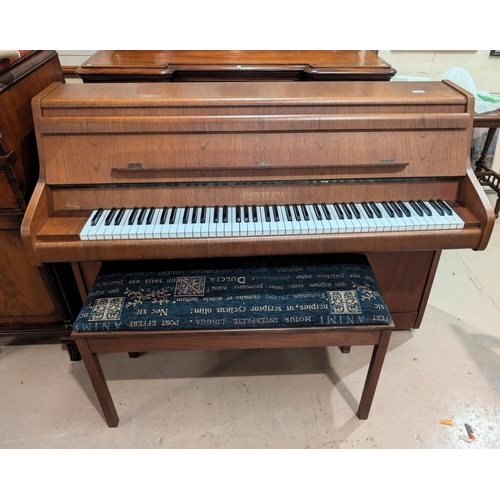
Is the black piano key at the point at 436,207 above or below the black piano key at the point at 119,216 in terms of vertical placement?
below

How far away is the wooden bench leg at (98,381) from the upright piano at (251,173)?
0.32 meters

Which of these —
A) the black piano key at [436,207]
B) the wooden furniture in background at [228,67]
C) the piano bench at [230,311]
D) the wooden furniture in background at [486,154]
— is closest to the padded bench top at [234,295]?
the piano bench at [230,311]

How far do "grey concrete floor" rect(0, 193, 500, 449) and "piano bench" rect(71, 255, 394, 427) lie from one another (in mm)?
268

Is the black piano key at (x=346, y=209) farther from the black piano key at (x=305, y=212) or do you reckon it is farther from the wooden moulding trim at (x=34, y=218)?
the wooden moulding trim at (x=34, y=218)

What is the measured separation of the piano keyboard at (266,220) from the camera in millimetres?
1380

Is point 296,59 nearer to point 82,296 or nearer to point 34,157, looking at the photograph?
point 34,157

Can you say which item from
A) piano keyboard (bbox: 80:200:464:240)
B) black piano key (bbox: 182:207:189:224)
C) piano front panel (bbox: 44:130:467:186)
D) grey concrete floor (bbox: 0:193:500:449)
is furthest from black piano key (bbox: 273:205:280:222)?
grey concrete floor (bbox: 0:193:500:449)

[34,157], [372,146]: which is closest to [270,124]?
[372,146]

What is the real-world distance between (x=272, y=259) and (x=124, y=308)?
59 centimetres

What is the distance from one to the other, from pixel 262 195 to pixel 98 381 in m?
0.94

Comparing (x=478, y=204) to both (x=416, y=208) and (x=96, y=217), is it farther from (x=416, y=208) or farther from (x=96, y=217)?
(x=96, y=217)

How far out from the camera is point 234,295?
140 centimetres

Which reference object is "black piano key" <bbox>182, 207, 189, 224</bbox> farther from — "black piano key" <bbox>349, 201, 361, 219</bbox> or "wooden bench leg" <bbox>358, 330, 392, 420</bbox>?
"wooden bench leg" <bbox>358, 330, 392, 420</bbox>

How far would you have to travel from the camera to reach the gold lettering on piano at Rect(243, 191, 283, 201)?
150 centimetres
